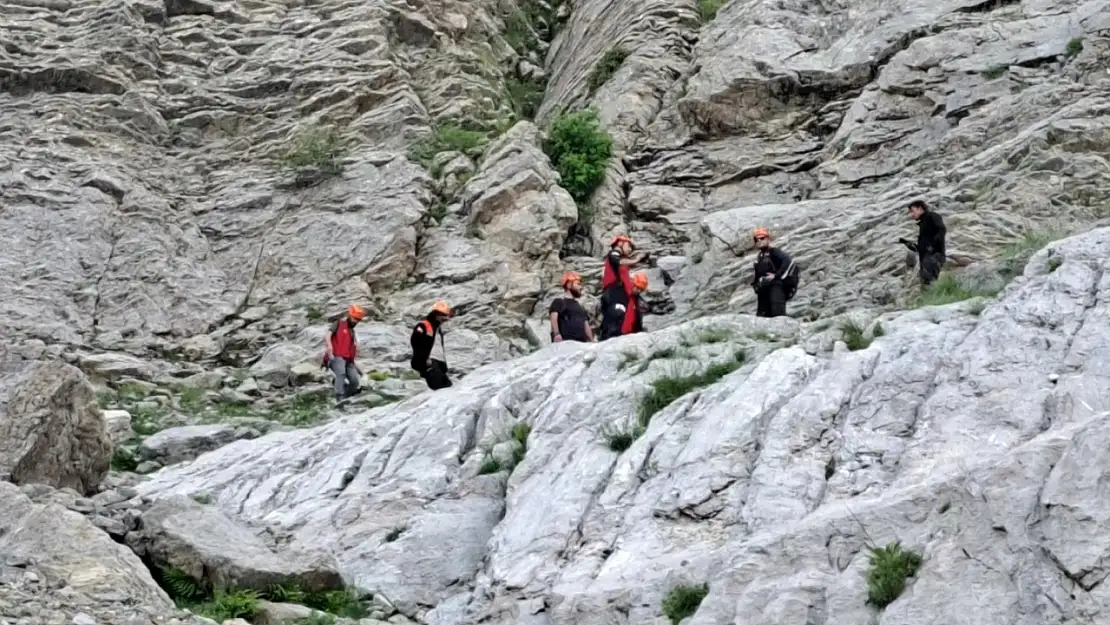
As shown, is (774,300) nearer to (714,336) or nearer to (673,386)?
(714,336)

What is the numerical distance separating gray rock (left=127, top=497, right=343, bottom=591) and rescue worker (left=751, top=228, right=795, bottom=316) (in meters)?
8.45

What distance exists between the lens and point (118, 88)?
102 ft

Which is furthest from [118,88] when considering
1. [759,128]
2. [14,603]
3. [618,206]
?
[14,603]

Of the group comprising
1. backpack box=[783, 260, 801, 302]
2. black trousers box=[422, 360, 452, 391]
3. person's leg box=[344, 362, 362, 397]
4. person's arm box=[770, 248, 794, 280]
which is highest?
person's arm box=[770, 248, 794, 280]

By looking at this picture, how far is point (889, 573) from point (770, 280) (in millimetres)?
9478

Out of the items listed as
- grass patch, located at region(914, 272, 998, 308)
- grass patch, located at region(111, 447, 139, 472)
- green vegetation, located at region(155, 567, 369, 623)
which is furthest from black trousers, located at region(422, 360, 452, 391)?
green vegetation, located at region(155, 567, 369, 623)

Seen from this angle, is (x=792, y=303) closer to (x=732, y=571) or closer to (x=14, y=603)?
(x=732, y=571)

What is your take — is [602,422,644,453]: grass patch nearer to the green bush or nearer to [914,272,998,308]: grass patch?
[914,272,998,308]: grass patch

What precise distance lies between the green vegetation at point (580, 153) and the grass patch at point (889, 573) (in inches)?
697

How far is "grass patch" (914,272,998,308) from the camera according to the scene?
15.2 metres

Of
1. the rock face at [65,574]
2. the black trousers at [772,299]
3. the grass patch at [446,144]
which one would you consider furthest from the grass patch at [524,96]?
the rock face at [65,574]

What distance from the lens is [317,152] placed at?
29.6 metres

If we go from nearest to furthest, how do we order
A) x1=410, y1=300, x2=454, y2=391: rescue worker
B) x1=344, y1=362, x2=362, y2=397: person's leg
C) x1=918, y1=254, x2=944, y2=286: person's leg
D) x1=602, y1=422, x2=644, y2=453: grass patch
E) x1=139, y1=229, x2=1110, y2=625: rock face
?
x1=139, y1=229, x2=1110, y2=625: rock face → x1=602, y1=422, x2=644, y2=453: grass patch → x1=918, y1=254, x2=944, y2=286: person's leg → x1=410, y1=300, x2=454, y2=391: rescue worker → x1=344, y1=362, x2=362, y2=397: person's leg

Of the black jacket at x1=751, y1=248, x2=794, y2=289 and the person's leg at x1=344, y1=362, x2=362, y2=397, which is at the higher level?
the black jacket at x1=751, y1=248, x2=794, y2=289
